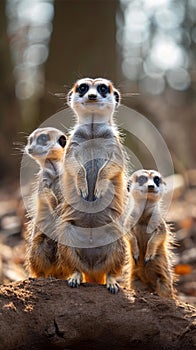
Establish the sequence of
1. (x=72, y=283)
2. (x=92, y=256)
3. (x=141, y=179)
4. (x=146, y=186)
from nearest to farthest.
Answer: (x=72, y=283) < (x=92, y=256) < (x=146, y=186) < (x=141, y=179)

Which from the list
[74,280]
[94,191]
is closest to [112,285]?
[74,280]

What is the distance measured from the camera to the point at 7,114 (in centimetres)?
1383

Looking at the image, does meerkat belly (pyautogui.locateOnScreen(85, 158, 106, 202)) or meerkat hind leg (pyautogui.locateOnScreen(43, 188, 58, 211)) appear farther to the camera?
meerkat hind leg (pyautogui.locateOnScreen(43, 188, 58, 211))

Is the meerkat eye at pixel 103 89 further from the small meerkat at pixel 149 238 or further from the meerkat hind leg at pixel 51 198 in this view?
the small meerkat at pixel 149 238

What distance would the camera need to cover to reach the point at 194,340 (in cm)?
429

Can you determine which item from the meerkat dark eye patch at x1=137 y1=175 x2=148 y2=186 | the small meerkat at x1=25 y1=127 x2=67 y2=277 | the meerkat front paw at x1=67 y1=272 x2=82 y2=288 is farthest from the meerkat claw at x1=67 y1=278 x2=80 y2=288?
the meerkat dark eye patch at x1=137 y1=175 x2=148 y2=186

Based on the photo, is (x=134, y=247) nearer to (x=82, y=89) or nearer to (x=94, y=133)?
(x=94, y=133)

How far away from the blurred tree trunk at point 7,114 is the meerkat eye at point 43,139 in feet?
25.9

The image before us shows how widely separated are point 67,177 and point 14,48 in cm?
962

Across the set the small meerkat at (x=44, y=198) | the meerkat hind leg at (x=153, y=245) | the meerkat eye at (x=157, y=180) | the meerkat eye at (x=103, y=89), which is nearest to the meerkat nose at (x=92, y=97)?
the meerkat eye at (x=103, y=89)

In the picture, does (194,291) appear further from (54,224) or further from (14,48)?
(14,48)

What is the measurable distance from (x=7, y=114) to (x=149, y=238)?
8675mm

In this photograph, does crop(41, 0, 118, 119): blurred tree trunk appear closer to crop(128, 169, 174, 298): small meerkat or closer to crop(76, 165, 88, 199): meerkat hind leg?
crop(128, 169, 174, 298): small meerkat

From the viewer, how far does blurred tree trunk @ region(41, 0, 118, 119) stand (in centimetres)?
1259
